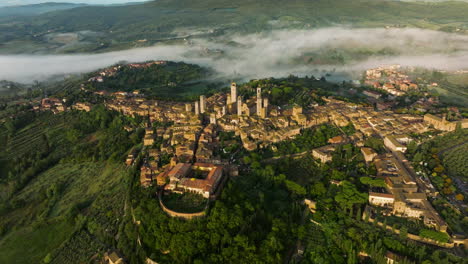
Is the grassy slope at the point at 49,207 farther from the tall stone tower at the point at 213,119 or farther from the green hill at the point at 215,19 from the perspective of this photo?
the green hill at the point at 215,19

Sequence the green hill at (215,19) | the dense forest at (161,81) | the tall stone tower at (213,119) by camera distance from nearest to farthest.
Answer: the tall stone tower at (213,119), the dense forest at (161,81), the green hill at (215,19)

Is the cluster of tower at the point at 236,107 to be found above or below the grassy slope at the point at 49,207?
above

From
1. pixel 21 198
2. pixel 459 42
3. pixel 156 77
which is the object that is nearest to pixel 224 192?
pixel 21 198

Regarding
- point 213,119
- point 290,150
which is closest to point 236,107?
point 213,119

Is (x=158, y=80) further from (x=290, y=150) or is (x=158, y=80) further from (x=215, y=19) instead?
(x=215, y=19)

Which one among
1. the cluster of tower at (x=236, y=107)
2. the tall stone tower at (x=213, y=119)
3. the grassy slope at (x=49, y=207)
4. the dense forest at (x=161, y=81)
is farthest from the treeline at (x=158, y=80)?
the grassy slope at (x=49, y=207)

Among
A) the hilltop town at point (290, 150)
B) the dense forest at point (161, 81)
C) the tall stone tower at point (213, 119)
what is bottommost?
the dense forest at point (161, 81)
